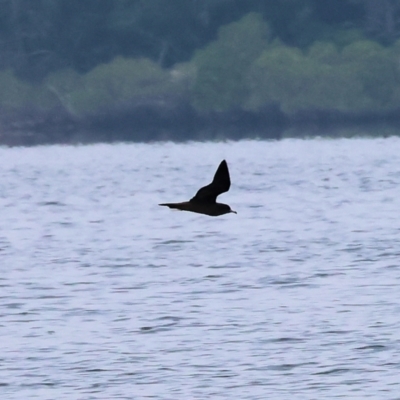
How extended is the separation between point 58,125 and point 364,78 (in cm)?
1661

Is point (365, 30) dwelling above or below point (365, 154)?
above

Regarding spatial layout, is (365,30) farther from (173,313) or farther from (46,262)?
(173,313)

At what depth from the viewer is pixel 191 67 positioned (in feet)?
274

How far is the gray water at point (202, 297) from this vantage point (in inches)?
605

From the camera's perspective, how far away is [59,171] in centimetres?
5688

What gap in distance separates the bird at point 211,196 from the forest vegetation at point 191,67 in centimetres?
6049

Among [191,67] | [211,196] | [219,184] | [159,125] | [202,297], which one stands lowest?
[202,297]

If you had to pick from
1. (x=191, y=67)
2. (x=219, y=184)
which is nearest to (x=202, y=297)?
(x=219, y=184)

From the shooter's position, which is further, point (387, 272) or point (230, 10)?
point (230, 10)

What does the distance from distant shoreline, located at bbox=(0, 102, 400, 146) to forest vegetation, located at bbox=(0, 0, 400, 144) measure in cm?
7

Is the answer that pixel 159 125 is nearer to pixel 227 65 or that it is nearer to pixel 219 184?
pixel 227 65

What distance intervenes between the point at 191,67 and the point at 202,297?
210 feet

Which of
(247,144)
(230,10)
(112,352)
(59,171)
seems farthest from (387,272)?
(230,10)

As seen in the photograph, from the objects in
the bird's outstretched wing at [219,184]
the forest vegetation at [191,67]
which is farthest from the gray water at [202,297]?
the forest vegetation at [191,67]
